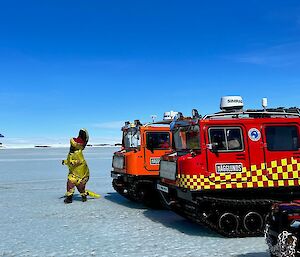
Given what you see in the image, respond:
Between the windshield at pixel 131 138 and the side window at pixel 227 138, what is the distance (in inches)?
159

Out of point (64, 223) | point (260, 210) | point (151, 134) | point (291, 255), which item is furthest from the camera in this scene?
point (151, 134)

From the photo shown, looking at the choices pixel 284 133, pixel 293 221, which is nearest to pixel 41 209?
pixel 284 133

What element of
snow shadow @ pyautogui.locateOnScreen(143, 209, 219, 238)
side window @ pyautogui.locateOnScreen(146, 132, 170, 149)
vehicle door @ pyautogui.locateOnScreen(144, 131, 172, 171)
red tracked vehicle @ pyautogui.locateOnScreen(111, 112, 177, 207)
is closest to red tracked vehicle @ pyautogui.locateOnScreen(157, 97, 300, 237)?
snow shadow @ pyautogui.locateOnScreen(143, 209, 219, 238)

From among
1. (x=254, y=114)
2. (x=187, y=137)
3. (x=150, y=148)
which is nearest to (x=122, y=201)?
(x=150, y=148)

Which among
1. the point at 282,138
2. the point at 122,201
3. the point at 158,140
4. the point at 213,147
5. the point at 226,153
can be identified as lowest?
the point at 122,201

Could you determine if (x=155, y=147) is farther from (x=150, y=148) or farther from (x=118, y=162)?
(x=118, y=162)

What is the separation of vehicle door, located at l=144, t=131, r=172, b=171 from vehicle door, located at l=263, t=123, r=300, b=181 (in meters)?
3.92

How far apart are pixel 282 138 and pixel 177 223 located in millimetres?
2781

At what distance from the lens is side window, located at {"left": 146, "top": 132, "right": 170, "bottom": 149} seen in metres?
11.4

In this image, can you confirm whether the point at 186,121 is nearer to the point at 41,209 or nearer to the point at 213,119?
the point at 213,119

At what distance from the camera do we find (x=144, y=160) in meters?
11.2

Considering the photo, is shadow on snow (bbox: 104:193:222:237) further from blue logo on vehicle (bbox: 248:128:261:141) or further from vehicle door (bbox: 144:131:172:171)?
blue logo on vehicle (bbox: 248:128:261:141)

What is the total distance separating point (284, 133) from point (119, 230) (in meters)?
3.59

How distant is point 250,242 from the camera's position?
23.1 feet
